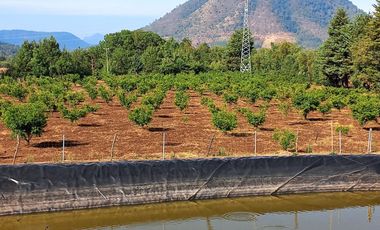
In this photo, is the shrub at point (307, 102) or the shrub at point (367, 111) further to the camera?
the shrub at point (307, 102)

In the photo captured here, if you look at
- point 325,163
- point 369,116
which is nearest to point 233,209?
point 325,163

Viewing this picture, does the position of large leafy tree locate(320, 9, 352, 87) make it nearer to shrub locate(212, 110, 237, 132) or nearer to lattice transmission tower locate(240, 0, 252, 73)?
lattice transmission tower locate(240, 0, 252, 73)

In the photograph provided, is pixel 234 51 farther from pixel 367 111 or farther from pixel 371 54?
pixel 367 111

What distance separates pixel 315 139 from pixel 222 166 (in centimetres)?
1186

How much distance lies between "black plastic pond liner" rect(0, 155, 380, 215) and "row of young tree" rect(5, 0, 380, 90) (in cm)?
3652

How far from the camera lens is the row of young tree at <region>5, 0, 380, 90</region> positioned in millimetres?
57719

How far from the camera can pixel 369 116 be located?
31531mm

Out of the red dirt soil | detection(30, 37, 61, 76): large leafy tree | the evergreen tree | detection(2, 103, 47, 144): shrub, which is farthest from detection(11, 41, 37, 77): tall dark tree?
detection(2, 103, 47, 144): shrub

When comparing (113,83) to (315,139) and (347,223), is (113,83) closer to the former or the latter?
(315,139)

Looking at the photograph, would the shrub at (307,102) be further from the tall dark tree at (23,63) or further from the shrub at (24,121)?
the tall dark tree at (23,63)

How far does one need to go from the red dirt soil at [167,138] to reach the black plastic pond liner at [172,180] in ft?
15.1

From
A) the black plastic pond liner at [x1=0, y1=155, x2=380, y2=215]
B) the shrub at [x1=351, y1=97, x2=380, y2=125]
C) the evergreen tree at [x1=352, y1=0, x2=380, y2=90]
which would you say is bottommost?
the black plastic pond liner at [x1=0, y1=155, x2=380, y2=215]

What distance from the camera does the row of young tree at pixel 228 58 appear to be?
57.7 m

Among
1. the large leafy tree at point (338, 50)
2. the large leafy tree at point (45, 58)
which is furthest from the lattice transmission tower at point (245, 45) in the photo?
the large leafy tree at point (45, 58)
